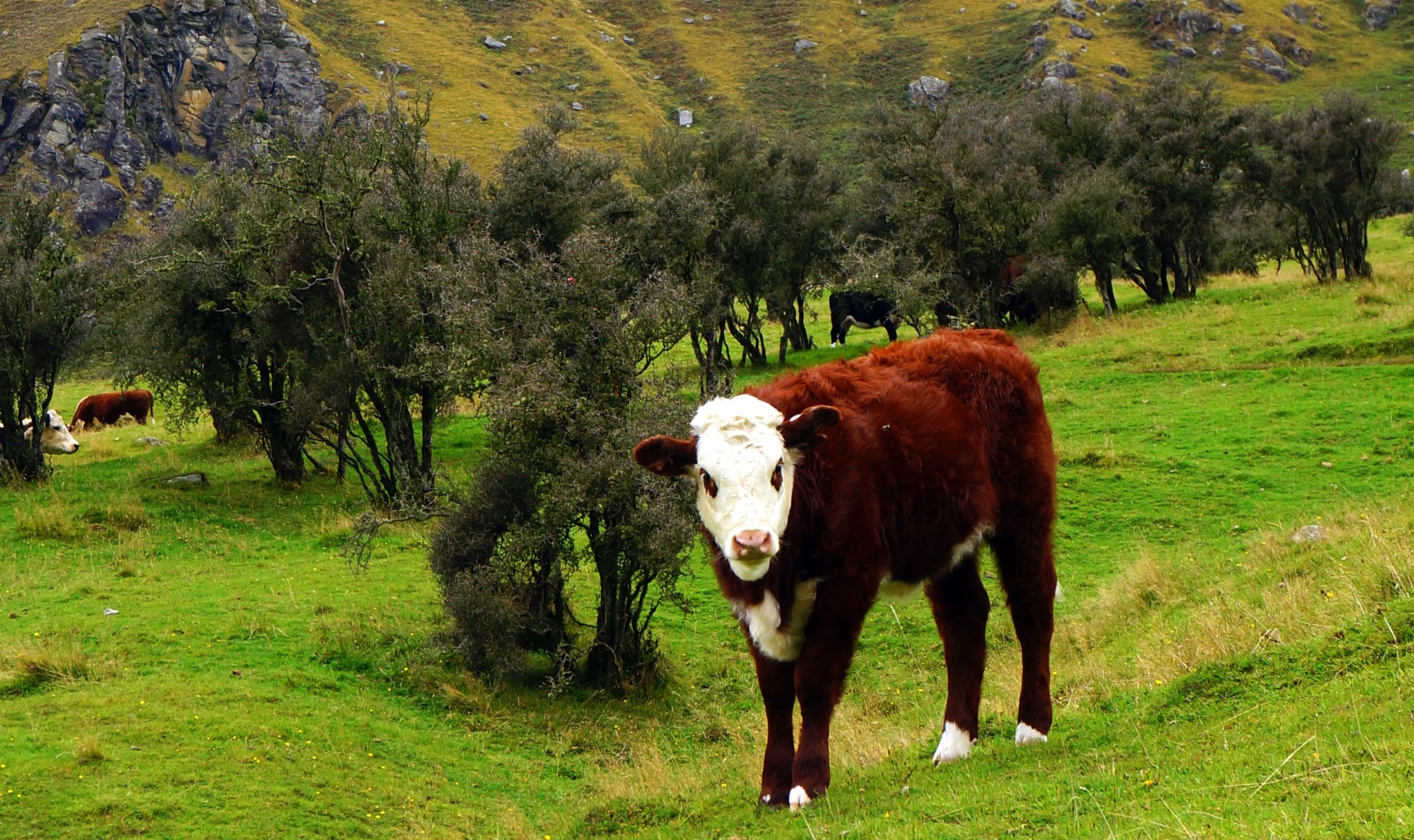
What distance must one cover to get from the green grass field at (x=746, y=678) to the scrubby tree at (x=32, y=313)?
1.22 metres

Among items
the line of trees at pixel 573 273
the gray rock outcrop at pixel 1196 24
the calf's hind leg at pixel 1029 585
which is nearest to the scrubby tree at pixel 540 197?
the line of trees at pixel 573 273

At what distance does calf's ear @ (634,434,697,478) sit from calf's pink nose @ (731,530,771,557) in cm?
95

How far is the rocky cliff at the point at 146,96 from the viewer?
8356cm

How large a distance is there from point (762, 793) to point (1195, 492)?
1329 cm

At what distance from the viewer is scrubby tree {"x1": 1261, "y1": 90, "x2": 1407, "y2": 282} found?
34.7m

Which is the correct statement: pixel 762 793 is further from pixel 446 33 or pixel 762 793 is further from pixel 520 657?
pixel 446 33

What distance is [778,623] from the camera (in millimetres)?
7203

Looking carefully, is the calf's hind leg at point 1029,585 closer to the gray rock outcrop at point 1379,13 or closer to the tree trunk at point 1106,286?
the tree trunk at point 1106,286

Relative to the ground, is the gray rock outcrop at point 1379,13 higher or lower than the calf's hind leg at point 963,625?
higher

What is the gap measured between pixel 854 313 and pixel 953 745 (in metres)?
36.1

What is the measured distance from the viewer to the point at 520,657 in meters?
14.1

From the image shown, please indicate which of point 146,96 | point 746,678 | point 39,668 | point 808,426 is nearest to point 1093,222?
point 746,678

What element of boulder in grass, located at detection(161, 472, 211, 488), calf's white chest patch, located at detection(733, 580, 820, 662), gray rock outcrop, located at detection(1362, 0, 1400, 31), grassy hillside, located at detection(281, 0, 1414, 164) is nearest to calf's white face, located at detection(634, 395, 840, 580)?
calf's white chest patch, located at detection(733, 580, 820, 662)

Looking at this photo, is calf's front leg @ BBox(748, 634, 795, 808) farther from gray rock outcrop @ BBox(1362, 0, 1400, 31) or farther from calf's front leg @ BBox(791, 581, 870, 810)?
gray rock outcrop @ BBox(1362, 0, 1400, 31)
